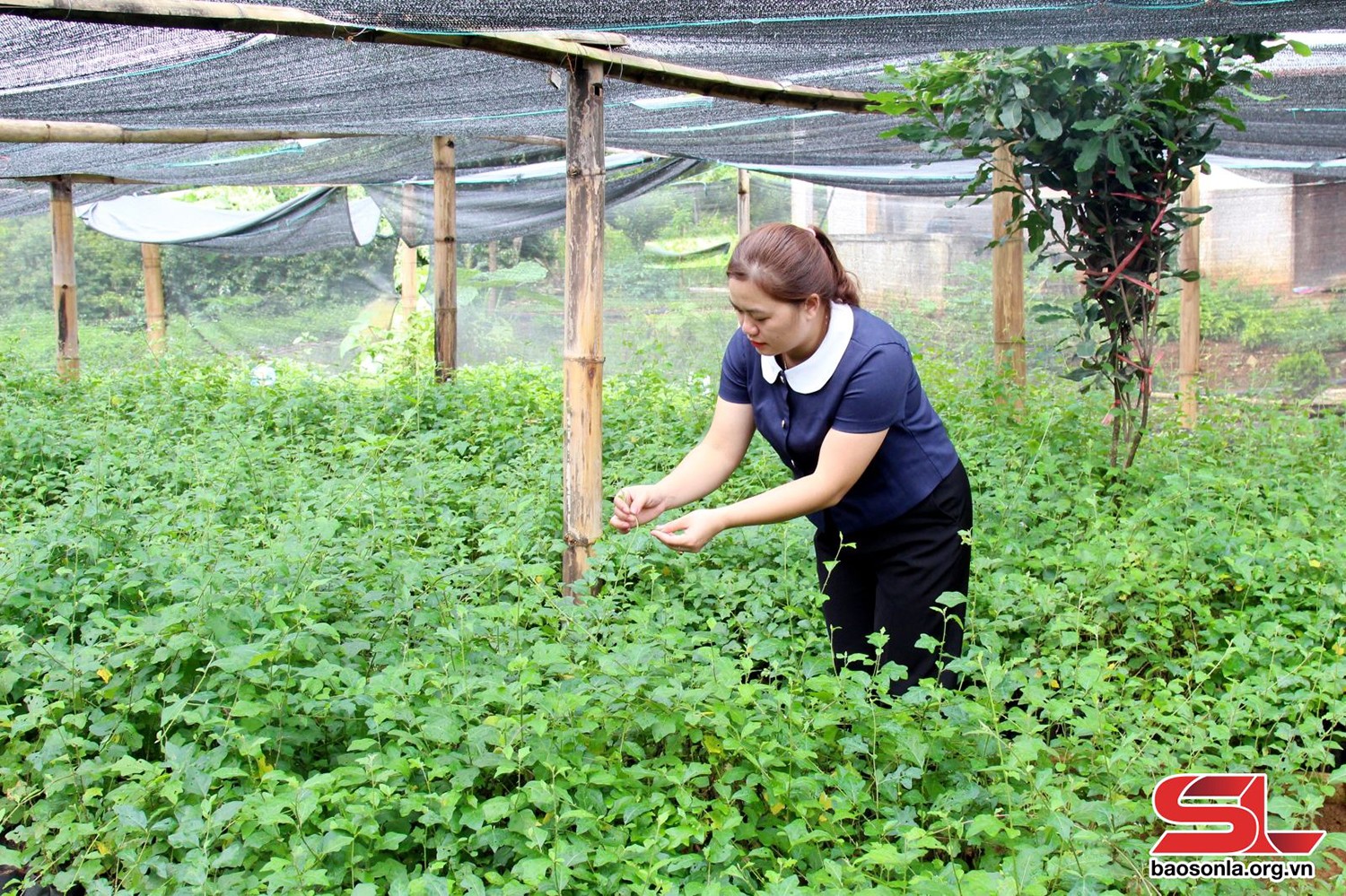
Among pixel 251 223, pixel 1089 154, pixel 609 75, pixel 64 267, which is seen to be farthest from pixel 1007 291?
pixel 251 223

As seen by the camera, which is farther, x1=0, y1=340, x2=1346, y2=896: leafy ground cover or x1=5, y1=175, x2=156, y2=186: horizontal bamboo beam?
x1=5, y1=175, x2=156, y2=186: horizontal bamboo beam

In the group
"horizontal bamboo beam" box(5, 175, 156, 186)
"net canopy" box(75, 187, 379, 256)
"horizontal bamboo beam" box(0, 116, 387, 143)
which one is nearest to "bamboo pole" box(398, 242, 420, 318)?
"net canopy" box(75, 187, 379, 256)

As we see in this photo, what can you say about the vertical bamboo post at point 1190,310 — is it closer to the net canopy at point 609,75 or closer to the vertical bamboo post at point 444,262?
the net canopy at point 609,75

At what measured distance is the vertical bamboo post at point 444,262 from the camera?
336 inches

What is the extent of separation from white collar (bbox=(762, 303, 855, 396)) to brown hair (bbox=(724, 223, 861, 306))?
0.09 m

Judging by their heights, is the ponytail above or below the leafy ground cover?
Answer: above

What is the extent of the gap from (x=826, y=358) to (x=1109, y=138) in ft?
9.46

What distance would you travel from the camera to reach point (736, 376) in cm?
309

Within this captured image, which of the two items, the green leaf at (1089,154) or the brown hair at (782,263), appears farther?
the green leaf at (1089,154)

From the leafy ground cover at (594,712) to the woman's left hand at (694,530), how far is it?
25cm

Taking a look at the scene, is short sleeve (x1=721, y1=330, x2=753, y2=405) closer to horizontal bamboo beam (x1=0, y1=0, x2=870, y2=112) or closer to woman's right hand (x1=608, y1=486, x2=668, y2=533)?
woman's right hand (x1=608, y1=486, x2=668, y2=533)

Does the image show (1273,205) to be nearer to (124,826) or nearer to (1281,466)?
(1281,466)

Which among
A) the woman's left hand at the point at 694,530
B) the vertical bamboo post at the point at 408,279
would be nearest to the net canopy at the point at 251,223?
the vertical bamboo post at the point at 408,279

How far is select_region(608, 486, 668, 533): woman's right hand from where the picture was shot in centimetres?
A: 287
